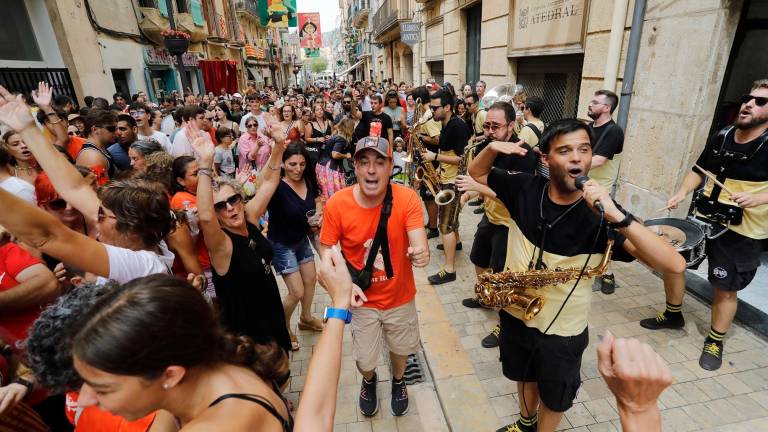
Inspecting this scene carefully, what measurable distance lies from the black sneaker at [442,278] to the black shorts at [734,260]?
8.20ft

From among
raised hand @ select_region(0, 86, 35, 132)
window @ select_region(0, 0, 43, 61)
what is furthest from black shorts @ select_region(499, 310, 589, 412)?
window @ select_region(0, 0, 43, 61)

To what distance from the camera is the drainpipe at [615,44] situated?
4.91 m

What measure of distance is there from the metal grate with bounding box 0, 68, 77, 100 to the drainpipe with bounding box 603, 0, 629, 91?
39.6ft

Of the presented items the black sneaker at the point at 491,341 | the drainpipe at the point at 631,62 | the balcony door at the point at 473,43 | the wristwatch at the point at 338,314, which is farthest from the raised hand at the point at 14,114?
the balcony door at the point at 473,43

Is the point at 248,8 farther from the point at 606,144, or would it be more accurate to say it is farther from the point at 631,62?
the point at 606,144

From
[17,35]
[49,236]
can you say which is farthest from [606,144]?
[17,35]

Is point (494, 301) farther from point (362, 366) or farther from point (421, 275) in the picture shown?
point (421, 275)

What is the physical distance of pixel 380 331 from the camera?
2758mm

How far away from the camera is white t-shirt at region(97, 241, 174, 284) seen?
1796mm

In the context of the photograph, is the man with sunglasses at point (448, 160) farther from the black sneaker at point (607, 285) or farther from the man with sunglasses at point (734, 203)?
the man with sunglasses at point (734, 203)

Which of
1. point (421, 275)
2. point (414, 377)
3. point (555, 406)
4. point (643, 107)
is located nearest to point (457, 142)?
point (421, 275)

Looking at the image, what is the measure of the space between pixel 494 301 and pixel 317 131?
6.11m

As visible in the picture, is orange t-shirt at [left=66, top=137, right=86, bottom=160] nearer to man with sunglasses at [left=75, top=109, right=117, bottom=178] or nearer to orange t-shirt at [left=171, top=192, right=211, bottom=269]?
man with sunglasses at [left=75, top=109, right=117, bottom=178]

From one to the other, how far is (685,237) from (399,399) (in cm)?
273
